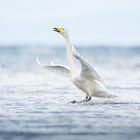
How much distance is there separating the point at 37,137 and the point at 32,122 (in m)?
1.69

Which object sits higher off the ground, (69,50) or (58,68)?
(58,68)

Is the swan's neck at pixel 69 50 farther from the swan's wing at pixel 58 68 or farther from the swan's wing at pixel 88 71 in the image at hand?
the swan's wing at pixel 58 68

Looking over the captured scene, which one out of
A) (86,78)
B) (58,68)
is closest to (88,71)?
(86,78)

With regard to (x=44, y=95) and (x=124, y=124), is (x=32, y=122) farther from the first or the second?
(x=44, y=95)

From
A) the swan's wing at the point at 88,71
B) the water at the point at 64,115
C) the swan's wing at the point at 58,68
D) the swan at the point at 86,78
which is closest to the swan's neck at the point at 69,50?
the swan at the point at 86,78

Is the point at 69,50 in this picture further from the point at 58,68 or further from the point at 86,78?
the point at 58,68

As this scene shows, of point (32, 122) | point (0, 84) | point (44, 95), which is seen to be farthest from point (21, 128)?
point (0, 84)

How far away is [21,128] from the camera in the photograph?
13.5 m

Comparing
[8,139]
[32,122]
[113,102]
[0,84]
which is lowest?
[8,139]
